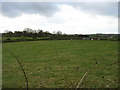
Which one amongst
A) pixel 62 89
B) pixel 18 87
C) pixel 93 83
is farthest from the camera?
pixel 93 83

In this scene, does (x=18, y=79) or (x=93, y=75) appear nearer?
(x=18, y=79)

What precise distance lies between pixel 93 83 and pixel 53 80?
148 centimetres

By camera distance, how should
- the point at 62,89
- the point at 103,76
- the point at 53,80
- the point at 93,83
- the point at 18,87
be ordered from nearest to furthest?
the point at 62,89, the point at 18,87, the point at 93,83, the point at 53,80, the point at 103,76

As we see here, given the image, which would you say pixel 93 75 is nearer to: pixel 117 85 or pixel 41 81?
pixel 117 85

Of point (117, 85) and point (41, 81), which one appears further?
point (41, 81)

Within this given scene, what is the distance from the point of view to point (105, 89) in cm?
475

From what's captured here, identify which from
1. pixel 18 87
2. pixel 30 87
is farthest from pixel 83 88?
pixel 18 87

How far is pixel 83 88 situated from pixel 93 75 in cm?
193

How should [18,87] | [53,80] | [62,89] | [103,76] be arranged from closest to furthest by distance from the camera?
[62,89], [18,87], [53,80], [103,76]

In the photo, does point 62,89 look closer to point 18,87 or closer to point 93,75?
point 18,87

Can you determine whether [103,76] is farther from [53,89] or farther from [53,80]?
[53,89]

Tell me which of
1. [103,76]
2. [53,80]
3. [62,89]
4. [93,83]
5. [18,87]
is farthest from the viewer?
[103,76]

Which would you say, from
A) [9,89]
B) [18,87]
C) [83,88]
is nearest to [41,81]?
[18,87]

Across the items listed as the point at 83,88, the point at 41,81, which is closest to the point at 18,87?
the point at 41,81
